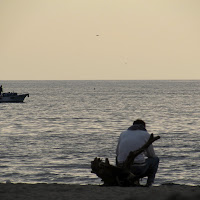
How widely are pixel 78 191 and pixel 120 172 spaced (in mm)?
1308

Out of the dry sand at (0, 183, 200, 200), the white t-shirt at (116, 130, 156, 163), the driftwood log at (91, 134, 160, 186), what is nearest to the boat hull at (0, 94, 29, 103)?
the driftwood log at (91, 134, 160, 186)

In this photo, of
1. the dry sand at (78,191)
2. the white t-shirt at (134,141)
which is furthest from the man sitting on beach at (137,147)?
the dry sand at (78,191)

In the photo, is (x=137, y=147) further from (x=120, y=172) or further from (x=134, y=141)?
(x=120, y=172)

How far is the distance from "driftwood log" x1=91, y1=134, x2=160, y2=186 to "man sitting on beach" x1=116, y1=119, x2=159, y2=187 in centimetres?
12

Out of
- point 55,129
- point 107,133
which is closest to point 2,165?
point 107,133

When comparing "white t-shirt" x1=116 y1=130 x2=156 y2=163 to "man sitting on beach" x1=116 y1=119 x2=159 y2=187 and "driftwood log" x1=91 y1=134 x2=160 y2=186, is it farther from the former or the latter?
"driftwood log" x1=91 y1=134 x2=160 y2=186

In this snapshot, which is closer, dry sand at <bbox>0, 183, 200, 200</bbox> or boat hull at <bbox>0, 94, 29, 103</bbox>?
dry sand at <bbox>0, 183, 200, 200</bbox>

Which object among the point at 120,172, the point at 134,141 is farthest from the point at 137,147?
the point at 120,172

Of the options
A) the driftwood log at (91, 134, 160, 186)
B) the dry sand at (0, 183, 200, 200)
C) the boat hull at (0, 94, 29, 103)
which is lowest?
the boat hull at (0, 94, 29, 103)

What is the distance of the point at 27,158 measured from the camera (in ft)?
102

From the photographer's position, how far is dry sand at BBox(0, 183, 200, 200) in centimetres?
1164

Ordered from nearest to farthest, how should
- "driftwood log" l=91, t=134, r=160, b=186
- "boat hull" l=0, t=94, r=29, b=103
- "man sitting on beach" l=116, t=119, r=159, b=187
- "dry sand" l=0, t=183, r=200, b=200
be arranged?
"dry sand" l=0, t=183, r=200, b=200 → "driftwood log" l=91, t=134, r=160, b=186 → "man sitting on beach" l=116, t=119, r=159, b=187 → "boat hull" l=0, t=94, r=29, b=103

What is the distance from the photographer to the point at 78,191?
12.5 meters

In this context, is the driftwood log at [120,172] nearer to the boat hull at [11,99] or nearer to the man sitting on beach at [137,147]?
the man sitting on beach at [137,147]
